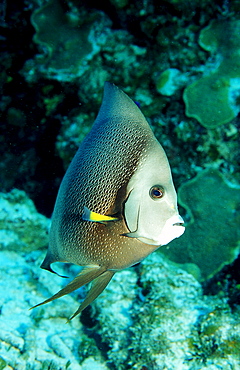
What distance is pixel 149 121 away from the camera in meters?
3.40

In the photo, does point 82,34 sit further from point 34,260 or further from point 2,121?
point 34,260

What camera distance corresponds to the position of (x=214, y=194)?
10.4 ft

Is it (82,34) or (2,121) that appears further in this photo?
(2,121)

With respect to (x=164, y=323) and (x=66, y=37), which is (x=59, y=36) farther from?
(x=164, y=323)

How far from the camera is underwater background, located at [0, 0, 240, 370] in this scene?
9.28 feet

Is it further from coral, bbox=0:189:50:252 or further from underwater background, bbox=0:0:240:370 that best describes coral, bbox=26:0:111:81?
coral, bbox=0:189:50:252

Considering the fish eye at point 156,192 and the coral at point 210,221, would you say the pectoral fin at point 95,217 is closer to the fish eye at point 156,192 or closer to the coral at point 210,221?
the fish eye at point 156,192

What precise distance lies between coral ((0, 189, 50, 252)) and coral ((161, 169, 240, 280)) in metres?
2.30

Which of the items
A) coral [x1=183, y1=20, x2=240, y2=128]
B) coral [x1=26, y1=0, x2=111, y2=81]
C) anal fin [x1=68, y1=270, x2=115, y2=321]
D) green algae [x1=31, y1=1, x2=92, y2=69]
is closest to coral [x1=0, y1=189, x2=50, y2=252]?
coral [x1=26, y1=0, x2=111, y2=81]

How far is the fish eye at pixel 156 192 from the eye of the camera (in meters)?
1.20

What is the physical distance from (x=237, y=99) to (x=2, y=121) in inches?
130

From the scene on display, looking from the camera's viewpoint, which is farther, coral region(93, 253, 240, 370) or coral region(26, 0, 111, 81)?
coral region(26, 0, 111, 81)

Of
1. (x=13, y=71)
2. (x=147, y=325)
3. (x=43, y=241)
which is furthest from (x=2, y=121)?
(x=147, y=325)

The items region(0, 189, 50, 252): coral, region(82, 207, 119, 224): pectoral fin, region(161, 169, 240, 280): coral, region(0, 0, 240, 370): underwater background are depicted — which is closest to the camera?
region(82, 207, 119, 224): pectoral fin
